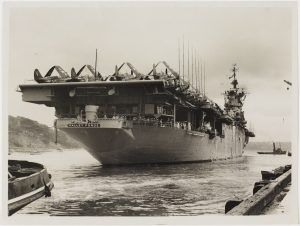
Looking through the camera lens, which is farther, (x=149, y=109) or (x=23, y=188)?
(x=149, y=109)

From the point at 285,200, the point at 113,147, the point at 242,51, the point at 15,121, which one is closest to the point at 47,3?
the point at 15,121

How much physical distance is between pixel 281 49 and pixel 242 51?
4.95 ft

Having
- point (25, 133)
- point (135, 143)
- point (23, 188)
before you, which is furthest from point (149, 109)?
point (23, 188)

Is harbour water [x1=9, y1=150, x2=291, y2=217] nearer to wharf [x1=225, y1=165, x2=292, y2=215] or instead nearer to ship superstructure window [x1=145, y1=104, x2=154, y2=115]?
wharf [x1=225, y1=165, x2=292, y2=215]

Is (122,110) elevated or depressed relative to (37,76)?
depressed

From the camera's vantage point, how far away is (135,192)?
48.2 feet

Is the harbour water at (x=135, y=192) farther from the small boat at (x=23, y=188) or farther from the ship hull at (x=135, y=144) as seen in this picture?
the ship hull at (x=135, y=144)

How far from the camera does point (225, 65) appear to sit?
1538 centimetres

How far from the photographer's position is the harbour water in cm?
1195

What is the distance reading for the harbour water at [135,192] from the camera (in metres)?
11.9

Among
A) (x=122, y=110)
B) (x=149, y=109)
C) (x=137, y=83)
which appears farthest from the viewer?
(x=122, y=110)

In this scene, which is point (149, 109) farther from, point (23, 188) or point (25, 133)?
point (23, 188)

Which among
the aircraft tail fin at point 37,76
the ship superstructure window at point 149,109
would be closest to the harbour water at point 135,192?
the aircraft tail fin at point 37,76

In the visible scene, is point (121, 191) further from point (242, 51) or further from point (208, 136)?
point (208, 136)
